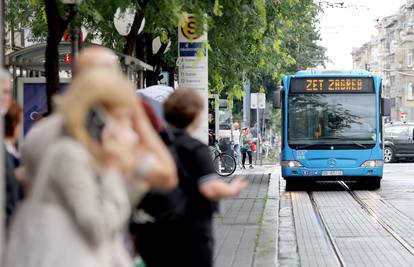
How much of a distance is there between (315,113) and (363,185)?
3.35 m

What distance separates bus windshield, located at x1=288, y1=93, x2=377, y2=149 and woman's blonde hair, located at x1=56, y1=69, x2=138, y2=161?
69.4ft

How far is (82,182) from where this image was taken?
3.92 metres

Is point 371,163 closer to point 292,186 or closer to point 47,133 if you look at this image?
point 292,186

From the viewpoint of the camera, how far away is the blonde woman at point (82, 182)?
3.90m

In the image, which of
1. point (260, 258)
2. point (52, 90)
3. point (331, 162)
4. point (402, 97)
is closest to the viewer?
point (260, 258)

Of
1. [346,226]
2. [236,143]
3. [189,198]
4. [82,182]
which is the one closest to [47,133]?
[82,182]

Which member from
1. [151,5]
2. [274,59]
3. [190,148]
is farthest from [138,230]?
[274,59]

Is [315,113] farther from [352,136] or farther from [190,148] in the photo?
[190,148]

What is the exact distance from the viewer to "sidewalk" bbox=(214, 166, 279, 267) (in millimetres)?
11587

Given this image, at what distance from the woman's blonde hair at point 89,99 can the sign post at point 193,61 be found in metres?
10.0

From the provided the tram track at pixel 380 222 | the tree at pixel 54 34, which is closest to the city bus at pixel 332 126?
the tram track at pixel 380 222

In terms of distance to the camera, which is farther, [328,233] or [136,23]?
[136,23]

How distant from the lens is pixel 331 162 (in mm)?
24844

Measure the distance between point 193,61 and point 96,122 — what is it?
10.7 m
